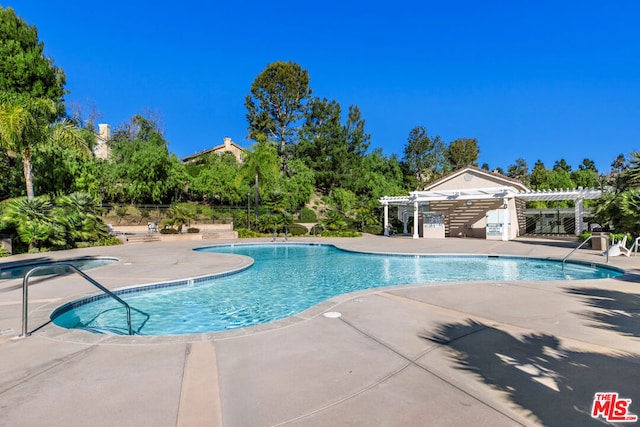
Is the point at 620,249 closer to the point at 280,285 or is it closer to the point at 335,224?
the point at 280,285

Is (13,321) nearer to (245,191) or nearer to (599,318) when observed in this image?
(599,318)

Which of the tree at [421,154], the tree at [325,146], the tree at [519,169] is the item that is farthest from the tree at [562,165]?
the tree at [325,146]

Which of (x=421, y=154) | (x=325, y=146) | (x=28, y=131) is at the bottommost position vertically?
(x=28, y=131)

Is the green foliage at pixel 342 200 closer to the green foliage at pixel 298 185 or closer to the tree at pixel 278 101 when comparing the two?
the green foliage at pixel 298 185

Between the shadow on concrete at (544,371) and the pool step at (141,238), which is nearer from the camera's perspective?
the shadow on concrete at (544,371)

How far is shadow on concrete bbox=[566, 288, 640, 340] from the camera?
4516mm

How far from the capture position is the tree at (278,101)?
36.4 meters

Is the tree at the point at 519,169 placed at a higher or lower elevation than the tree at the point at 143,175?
higher

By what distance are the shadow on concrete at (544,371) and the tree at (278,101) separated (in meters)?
34.5

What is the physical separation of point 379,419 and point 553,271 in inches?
438

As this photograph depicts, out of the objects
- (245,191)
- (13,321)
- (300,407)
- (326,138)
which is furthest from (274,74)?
(300,407)

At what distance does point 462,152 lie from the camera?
4806cm

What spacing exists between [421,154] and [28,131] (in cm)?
3971

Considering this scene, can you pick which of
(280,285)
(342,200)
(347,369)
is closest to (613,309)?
(347,369)
